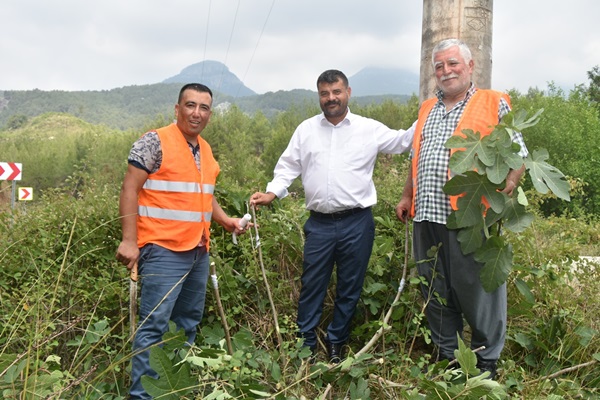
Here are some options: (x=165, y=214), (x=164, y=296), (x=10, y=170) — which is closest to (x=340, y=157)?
(x=165, y=214)

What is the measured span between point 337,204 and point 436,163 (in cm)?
74

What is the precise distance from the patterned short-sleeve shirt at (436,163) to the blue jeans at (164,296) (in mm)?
1391

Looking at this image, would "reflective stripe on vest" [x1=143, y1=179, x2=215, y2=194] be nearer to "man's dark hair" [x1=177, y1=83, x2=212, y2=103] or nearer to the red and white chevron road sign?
"man's dark hair" [x1=177, y1=83, x2=212, y2=103]

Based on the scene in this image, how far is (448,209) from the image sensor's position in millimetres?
3207

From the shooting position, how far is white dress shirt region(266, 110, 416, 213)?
3.67 meters

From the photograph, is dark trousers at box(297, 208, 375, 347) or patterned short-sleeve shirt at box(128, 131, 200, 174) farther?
dark trousers at box(297, 208, 375, 347)

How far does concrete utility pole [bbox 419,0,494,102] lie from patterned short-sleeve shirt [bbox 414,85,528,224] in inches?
23.9

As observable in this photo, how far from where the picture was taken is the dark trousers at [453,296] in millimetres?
3178

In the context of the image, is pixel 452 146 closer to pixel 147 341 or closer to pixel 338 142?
pixel 338 142

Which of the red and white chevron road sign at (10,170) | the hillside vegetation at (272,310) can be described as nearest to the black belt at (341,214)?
the hillside vegetation at (272,310)

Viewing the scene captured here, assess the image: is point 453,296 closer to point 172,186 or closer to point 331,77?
point 331,77

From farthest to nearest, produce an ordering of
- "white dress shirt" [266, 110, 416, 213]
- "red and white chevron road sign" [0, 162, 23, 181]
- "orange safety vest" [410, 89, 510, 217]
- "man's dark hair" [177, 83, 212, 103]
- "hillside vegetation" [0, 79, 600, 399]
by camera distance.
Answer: "red and white chevron road sign" [0, 162, 23, 181] → "white dress shirt" [266, 110, 416, 213] → "man's dark hair" [177, 83, 212, 103] → "orange safety vest" [410, 89, 510, 217] → "hillside vegetation" [0, 79, 600, 399]

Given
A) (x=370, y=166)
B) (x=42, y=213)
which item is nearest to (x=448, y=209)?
(x=370, y=166)

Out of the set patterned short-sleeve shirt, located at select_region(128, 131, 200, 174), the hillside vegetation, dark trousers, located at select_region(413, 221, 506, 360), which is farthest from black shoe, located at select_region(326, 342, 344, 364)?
patterned short-sleeve shirt, located at select_region(128, 131, 200, 174)
